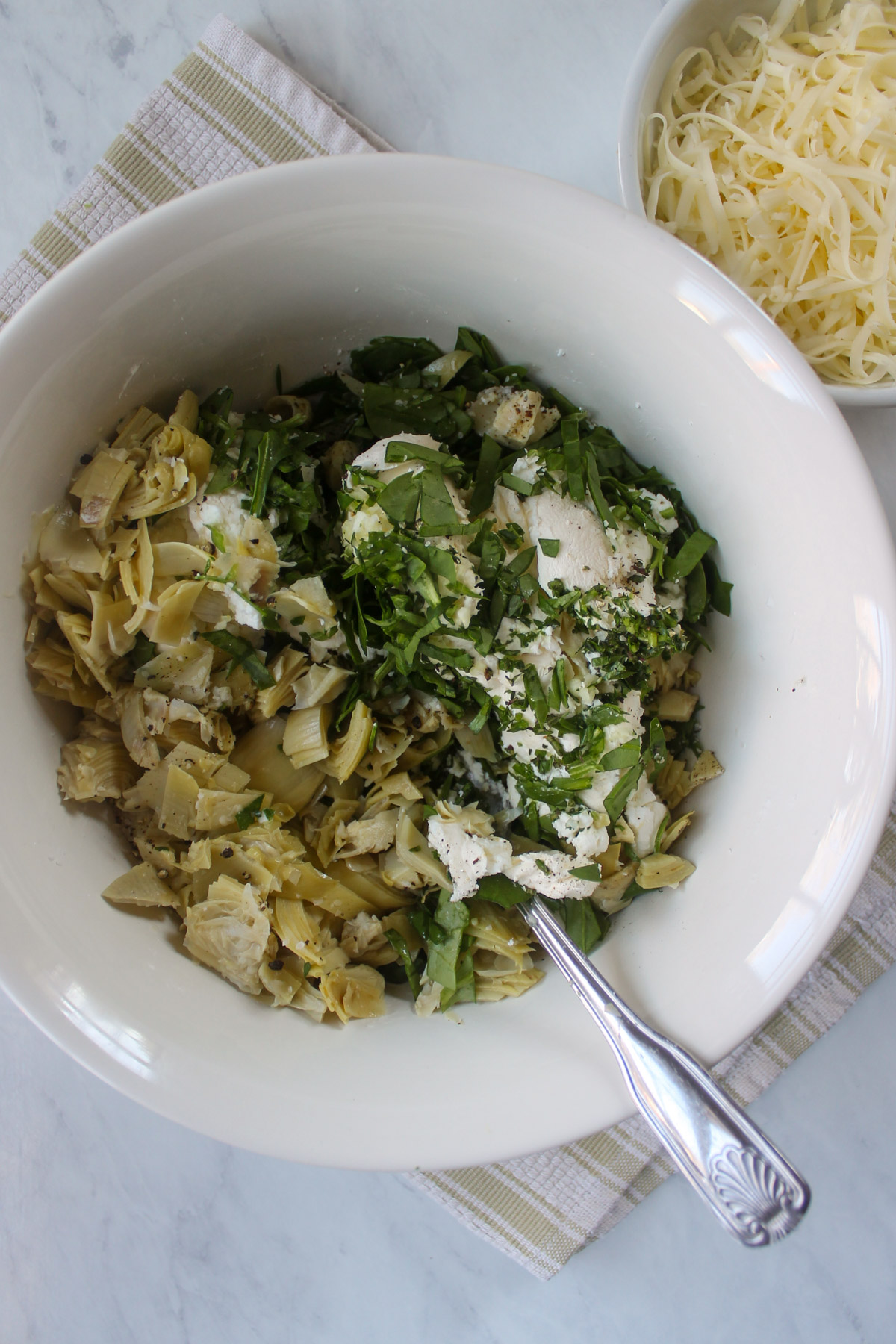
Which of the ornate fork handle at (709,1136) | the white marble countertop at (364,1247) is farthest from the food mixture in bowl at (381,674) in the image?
the white marble countertop at (364,1247)

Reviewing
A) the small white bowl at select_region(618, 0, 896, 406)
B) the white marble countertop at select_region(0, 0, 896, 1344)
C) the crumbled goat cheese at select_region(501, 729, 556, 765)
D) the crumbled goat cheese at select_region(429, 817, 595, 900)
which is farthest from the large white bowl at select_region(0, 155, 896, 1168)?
the white marble countertop at select_region(0, 0, 896, 1344)

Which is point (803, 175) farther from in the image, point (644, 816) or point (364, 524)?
point (644, 816)

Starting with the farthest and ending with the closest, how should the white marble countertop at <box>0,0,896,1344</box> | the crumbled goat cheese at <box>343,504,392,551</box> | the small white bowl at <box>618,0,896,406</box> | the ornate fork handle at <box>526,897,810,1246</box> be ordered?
the white marble countertop at <box>0,0,896,1344</box> → the small white bowl at <box>618,0,896,406</box> → the crumbled goat cheese at <box>343,504,392,551</box> → the ornate fork handle at <box>526,897,810,1246</box>

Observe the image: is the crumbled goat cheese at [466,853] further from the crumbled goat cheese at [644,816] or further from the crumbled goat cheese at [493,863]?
the crumbled goat cheese at [644,816]

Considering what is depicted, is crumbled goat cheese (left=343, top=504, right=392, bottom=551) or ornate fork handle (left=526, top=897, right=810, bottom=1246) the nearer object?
ornate fork handle (left=526, top=897, right=810, bottom=1246)

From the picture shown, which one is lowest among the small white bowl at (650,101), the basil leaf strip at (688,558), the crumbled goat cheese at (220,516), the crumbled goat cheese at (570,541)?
the crumbled goat cheese at (220,516)

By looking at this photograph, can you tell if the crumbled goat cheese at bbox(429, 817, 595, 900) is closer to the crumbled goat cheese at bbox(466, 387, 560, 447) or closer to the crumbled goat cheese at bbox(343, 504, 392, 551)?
the crumbled goat cheese at bbox(343, 504, 392, 551)
